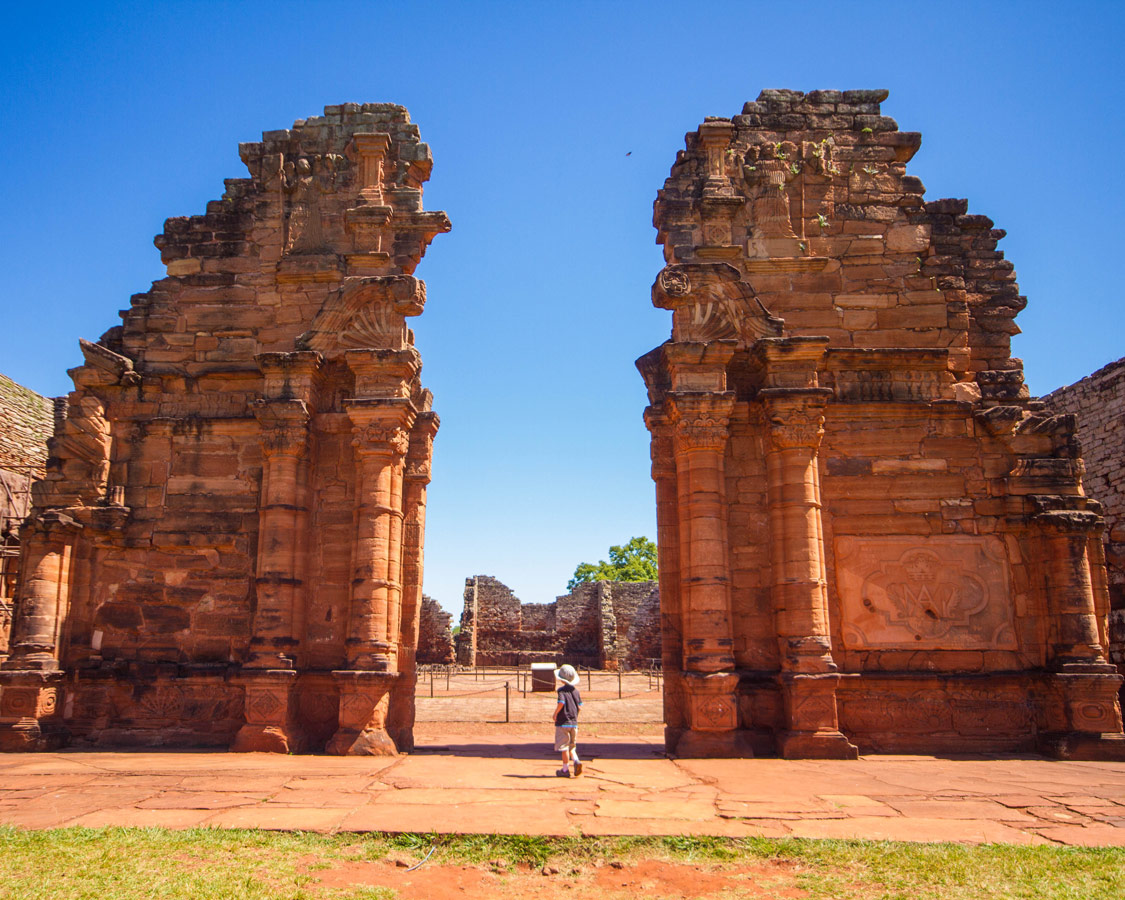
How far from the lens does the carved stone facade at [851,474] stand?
31.0 ft

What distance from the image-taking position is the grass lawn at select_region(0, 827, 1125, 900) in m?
4.34

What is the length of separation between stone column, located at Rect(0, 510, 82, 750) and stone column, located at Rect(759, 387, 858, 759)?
326 inches

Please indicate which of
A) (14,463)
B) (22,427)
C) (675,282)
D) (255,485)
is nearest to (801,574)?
(675,282)

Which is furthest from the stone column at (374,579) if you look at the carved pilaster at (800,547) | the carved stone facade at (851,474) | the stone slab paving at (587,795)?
the carved pilaster at (800,547)

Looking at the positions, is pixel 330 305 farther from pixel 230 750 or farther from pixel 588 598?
pixel 588 598

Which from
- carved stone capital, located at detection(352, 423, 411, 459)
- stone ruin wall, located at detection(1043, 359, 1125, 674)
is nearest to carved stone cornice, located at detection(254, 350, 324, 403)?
carved stone capital, located at detection(352, 423, 411, 459)

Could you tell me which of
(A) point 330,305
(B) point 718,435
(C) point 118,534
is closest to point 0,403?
(C) point 118,534

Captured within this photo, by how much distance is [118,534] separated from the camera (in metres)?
10.3

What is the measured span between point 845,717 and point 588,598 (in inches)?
1053

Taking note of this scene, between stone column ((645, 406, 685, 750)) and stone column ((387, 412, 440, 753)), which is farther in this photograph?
stone column ((387, 412, 440, 753))

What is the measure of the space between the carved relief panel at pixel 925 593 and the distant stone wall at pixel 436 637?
82.8 feet

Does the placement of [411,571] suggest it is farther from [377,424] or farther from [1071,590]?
[1071,590]

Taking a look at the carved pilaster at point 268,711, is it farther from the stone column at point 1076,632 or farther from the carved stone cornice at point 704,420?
the stone column at point 1076,632

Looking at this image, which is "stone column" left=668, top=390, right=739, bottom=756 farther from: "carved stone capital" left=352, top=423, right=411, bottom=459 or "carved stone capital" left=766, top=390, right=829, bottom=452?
"carved stone capital" left=352, top=423, right=411, bottom=459
